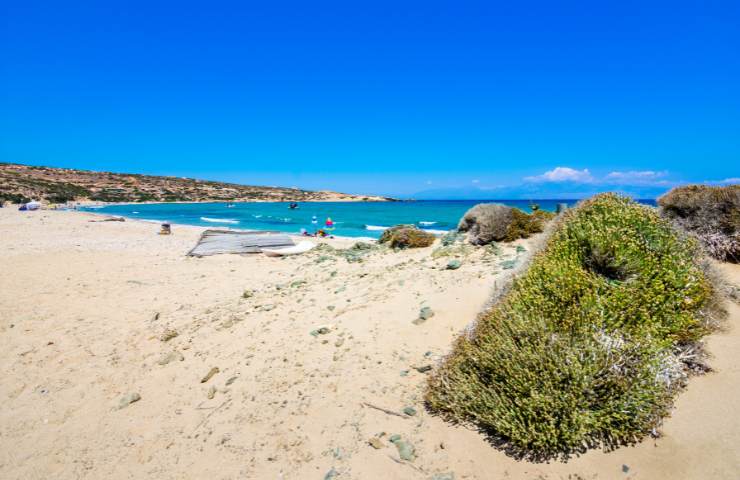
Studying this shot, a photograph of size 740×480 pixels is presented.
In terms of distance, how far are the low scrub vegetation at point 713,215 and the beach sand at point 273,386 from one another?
0.65 meters

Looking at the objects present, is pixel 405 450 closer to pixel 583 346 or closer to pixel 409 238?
pixel 583 346

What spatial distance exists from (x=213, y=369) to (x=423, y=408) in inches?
122

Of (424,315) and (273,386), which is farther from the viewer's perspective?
(424,315)

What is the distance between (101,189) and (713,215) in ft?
322

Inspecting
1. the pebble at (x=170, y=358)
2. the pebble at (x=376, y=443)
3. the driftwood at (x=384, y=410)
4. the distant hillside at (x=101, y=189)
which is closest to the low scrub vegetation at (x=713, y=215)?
the driftwood at (x=384, y=410)

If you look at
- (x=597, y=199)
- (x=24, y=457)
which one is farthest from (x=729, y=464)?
(x=24, y=457)

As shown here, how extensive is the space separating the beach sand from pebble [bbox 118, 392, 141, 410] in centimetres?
7

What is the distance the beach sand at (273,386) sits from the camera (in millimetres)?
3240

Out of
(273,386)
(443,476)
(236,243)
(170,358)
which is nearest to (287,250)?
(236,243)

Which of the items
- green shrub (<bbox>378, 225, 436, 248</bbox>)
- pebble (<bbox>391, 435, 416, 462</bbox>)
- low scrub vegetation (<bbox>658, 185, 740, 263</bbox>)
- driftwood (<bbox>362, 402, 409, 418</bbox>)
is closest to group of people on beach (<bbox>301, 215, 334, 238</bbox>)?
green shrub (<bbox>378, 225, 436, 248</bbox>)

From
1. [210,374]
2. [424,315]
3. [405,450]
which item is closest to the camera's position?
[405,450]

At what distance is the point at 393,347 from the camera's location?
199 inches

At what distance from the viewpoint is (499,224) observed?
10.0m

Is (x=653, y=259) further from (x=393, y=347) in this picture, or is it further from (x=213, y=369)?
(x=213, y=369)
